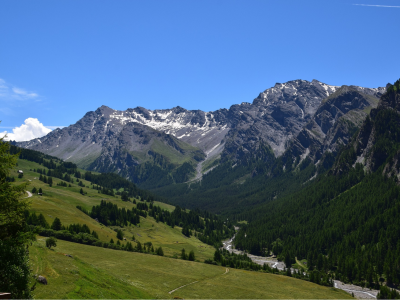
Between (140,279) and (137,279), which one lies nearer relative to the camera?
(137,279)

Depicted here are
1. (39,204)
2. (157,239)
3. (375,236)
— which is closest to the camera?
(39,204)

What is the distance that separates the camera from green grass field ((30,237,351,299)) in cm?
5591

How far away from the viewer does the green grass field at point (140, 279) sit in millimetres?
55906

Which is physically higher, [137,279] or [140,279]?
[137,279]

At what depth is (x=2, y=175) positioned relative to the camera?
136ft

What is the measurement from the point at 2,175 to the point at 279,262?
189 meters

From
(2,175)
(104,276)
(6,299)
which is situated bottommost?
(104,276)

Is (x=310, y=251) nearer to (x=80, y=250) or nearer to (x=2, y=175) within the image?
(x=80, y=250)

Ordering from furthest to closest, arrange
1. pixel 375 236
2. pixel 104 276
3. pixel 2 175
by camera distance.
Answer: pixel 375 236, pixel 104 276, pixel 2 175

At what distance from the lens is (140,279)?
278ft

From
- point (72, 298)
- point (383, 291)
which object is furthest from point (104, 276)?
point (383, 291)

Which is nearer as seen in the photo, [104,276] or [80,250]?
[104,276]

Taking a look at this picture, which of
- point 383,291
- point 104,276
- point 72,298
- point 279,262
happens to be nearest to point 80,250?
point 104,276

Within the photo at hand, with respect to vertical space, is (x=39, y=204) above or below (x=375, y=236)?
below
